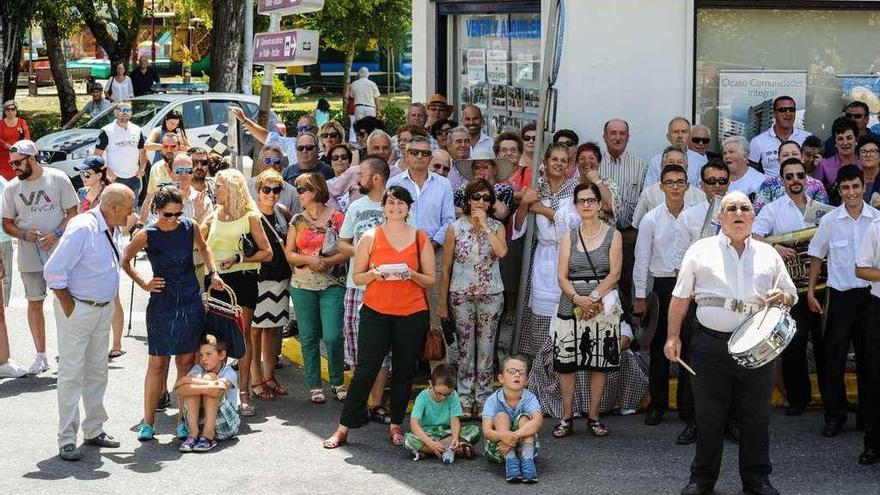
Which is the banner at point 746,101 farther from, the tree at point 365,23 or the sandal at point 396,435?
the tree at point 365,23

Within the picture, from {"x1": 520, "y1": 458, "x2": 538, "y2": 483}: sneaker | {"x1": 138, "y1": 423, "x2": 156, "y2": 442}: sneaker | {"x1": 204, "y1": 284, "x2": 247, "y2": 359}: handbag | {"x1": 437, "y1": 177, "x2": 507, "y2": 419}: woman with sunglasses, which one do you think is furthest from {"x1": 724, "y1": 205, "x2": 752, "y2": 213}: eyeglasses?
{"x1": 138, "y1": 423, "x2": 156, "y2": 442}: sneaker

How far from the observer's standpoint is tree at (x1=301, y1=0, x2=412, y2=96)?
3888cm

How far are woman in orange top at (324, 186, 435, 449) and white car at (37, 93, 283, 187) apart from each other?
36.1 ft

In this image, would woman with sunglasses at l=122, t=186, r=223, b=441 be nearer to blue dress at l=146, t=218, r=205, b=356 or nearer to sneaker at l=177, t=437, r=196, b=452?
blue dress at l=146, t=218, r=205, b=356

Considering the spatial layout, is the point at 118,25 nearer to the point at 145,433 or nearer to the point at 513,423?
the point at 145,433

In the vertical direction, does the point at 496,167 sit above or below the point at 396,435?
above

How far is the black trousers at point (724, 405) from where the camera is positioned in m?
7.79

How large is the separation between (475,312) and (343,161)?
2.26m

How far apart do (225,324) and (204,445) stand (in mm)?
905

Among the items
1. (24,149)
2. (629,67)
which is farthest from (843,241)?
(24,149)

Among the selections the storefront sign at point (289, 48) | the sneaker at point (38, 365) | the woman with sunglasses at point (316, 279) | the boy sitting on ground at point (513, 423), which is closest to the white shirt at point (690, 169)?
the woman with sunglasses at point (316, 279)

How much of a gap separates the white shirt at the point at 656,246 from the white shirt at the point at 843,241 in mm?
1054

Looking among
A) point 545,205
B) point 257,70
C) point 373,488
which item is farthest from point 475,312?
point 257,70

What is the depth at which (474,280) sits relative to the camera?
9.63 m
